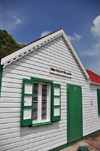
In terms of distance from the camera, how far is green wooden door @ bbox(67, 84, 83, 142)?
19.2 feet

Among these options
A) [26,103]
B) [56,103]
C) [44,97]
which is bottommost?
[56,103]

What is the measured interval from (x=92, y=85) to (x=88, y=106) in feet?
4.81

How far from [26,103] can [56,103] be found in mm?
1506

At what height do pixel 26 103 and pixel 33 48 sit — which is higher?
pixel 33 48

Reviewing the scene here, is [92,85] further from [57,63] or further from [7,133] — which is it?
[7,133]

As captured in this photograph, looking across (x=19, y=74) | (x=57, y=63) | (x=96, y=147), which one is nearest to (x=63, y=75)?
(x=57, y=63)

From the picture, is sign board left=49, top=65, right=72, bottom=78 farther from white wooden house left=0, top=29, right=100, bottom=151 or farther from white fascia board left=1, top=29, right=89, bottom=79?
white fascia board left=1, top=29, right=89, bottom=79

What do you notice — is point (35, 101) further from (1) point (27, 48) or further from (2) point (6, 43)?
(2) point (6, 43)

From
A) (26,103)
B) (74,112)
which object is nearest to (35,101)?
(26,103)

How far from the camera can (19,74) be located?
4176 mm

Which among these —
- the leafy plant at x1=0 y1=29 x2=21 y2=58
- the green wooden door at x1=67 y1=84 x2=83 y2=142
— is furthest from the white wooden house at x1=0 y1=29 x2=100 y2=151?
the leafy plant at x1=0 y1=29 x2=21 y2=58

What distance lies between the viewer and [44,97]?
5.02 m

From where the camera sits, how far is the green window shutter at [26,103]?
13.0 ft

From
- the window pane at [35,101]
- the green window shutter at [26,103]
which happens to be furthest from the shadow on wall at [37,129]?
the window pane at [35,101]
